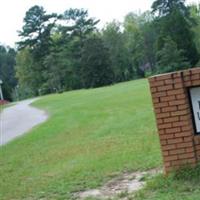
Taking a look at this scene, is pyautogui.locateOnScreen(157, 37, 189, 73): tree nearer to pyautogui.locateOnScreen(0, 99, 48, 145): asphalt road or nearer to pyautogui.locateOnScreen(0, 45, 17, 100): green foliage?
pyautogui.locateOnScreen(0, 99, 48, 145): asphalt road

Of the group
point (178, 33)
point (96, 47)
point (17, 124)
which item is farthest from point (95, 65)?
point (17, 124)

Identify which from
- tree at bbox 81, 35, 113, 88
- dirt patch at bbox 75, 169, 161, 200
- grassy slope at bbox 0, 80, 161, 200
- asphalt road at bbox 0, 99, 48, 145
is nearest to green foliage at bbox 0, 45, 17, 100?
tree at bbox 81, 35, 113, 88

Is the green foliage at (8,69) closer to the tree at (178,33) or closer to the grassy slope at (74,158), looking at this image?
the tree at (178,33)

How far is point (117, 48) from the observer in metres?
84.6

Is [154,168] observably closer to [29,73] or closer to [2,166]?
[2,166]

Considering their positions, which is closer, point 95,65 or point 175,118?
point 175,118

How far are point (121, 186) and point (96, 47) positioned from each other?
2714 inches

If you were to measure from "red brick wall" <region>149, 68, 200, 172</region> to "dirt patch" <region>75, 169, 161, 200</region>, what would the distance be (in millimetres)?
481

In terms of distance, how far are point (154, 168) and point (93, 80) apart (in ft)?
217

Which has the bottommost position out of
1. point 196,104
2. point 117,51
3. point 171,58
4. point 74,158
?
point 74,158

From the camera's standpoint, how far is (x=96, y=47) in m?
75.6

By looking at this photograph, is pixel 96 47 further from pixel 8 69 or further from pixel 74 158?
pixel 74 158

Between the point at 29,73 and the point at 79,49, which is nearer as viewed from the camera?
the point at 79,49

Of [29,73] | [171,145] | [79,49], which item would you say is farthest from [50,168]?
[29,73]
